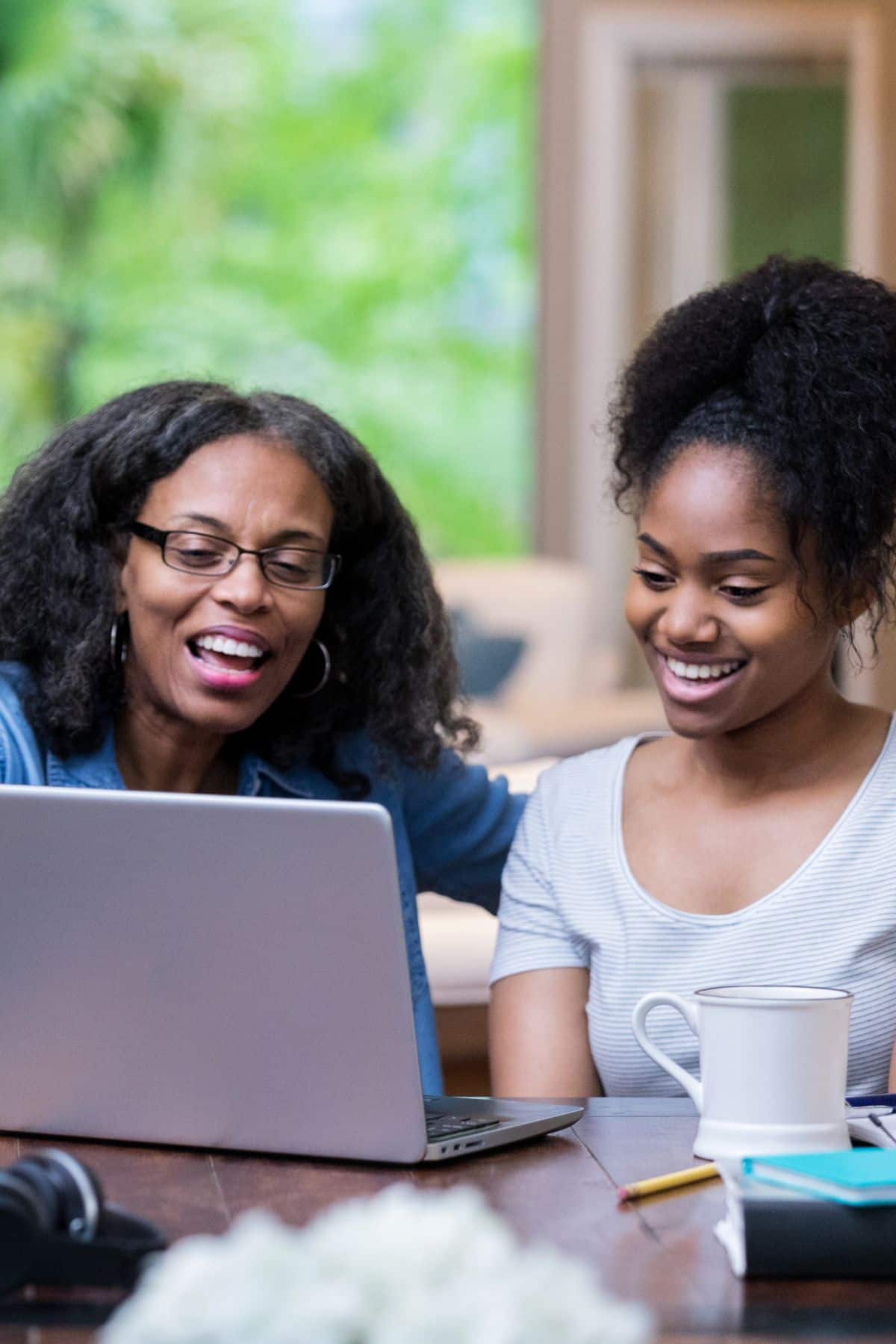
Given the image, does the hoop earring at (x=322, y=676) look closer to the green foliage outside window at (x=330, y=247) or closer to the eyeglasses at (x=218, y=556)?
the eyeglasses at (x=218, y=556)

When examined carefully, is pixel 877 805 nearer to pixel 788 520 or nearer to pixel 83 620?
pixel 788 520

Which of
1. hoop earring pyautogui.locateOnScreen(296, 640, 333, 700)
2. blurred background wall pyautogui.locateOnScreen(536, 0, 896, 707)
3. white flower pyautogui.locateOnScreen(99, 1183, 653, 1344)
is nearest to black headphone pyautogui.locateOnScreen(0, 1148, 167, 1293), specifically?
white flower pyautogui.locateOnScreen(99, 1183, 653, 1344)

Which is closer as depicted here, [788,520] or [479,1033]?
[788,520]

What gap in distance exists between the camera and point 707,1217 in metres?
0.97

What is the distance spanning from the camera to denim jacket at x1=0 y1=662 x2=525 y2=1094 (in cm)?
164

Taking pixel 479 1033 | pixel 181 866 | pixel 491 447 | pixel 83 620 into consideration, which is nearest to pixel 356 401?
pixel 491 447

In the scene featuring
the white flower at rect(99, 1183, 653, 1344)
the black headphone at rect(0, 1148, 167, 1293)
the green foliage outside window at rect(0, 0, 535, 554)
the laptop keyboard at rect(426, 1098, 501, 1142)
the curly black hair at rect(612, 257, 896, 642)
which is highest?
the green foliage outside window at rect(0, 0, 535, 554)

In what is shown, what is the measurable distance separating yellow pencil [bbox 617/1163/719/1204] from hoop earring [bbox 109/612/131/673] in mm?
820

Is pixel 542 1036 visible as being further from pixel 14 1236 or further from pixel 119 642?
pixel 14 1236

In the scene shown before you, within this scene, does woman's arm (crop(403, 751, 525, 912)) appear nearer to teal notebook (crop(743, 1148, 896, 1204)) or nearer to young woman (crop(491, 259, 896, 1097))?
young woman (crop(491, 259, 896, 1097))

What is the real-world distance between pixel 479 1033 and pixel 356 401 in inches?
224

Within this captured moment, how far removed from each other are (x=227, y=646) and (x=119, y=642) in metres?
0.15

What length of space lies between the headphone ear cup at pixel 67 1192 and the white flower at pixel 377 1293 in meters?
0.22

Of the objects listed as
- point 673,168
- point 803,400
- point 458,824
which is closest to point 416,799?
point 458,824
